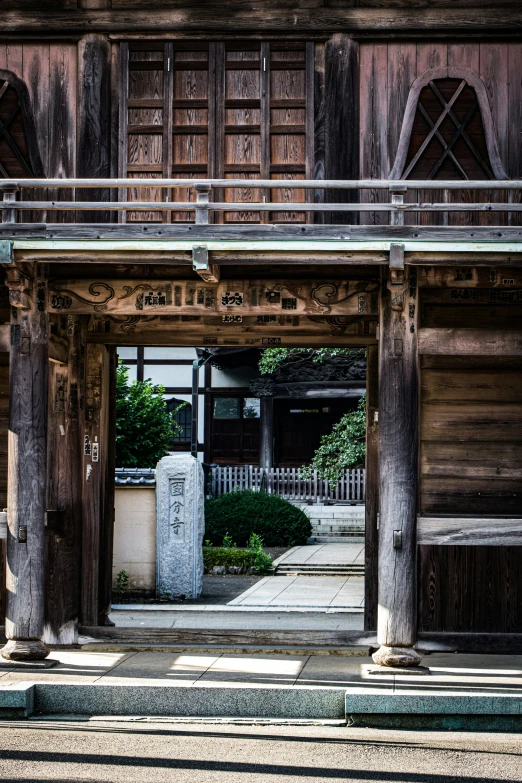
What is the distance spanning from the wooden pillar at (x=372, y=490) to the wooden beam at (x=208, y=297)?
117cm

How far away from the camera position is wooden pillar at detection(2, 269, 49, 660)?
11680 mm

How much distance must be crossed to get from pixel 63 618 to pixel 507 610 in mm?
5312

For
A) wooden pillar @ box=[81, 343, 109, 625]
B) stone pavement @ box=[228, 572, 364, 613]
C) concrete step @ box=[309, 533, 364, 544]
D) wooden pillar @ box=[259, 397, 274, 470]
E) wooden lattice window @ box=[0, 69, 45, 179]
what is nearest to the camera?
wooden lattice window @ box=[0, 69, 45, 179]

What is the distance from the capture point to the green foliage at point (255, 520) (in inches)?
1022

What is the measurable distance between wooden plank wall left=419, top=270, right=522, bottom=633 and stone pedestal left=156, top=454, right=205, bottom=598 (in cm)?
667

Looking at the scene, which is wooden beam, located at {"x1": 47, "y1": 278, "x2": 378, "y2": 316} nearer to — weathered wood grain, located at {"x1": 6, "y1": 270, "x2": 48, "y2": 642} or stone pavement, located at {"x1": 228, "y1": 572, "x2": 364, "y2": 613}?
weathered wood grain, located at {"x1": 6, "y1": 270, "x2": 48, "y2": 642}

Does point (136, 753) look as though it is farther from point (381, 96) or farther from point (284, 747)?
point (381, 96)

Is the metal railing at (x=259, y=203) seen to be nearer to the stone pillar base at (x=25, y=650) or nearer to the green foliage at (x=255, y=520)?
the stone pillar base at (x=25, y=650)

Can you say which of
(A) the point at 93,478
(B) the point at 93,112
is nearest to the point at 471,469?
(A) the point at 93,478

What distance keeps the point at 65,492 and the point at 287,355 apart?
19.7 m

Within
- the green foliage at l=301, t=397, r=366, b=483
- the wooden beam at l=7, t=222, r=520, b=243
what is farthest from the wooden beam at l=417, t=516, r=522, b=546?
the green foliage at l=301, t=397, r=366, b=483

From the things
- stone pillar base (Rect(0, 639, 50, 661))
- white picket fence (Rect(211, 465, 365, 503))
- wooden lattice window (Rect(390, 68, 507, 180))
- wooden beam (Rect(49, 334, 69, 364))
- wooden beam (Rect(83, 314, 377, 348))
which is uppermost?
wooden lattice window (Rect(390, 68, 507, 180))

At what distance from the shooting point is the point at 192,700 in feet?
33.9

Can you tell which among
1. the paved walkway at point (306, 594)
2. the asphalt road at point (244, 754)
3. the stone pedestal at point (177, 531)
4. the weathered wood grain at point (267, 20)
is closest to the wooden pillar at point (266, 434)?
the paved walkway at point (306, 594)
